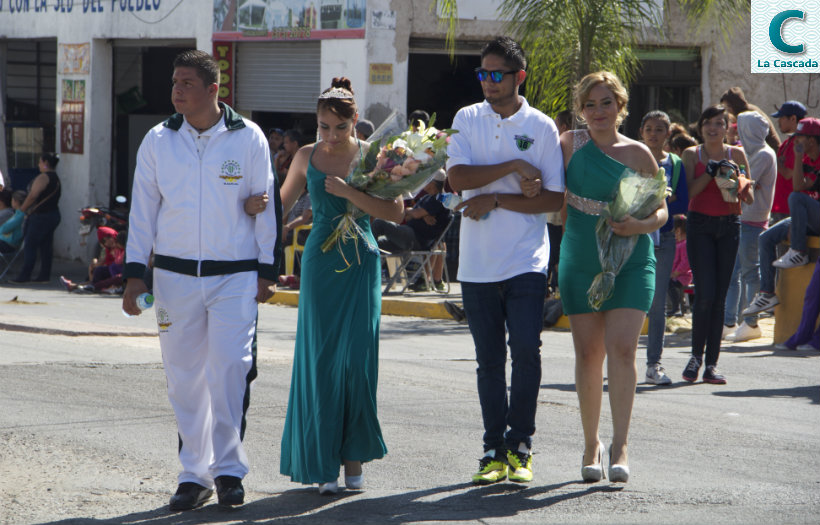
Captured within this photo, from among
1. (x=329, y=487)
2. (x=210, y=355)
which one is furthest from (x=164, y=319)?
(x=329, y=487)

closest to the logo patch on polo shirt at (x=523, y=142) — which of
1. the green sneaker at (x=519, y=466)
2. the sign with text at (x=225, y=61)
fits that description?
the green sneaker at (x=519, y=466)

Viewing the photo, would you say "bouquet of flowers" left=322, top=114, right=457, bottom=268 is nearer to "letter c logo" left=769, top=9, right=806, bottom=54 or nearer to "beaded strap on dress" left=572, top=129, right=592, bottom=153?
"beaded strap on dress" left=572, top=129, right=592, bottom=153

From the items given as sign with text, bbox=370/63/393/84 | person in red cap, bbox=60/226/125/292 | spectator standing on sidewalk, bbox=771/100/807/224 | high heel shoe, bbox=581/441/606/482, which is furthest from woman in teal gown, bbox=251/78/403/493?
person in red cap, bbox=60/226/125/292

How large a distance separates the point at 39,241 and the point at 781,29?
37.4ft

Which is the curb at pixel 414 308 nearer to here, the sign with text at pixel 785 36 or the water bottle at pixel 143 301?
the sign with text at pixel 785 36

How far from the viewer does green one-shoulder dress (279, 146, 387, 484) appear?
226 inches

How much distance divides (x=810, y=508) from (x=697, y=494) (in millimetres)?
518

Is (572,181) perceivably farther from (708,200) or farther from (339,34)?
(339,34)

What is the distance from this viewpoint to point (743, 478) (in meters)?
6.16

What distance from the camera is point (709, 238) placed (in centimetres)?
921

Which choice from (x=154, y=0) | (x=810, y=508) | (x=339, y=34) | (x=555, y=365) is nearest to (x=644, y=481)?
(x=810, y=508)

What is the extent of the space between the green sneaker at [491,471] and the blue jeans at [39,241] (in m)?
14.0

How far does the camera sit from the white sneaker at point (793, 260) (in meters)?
11.4

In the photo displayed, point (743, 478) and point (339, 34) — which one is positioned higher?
point (339, 34)
